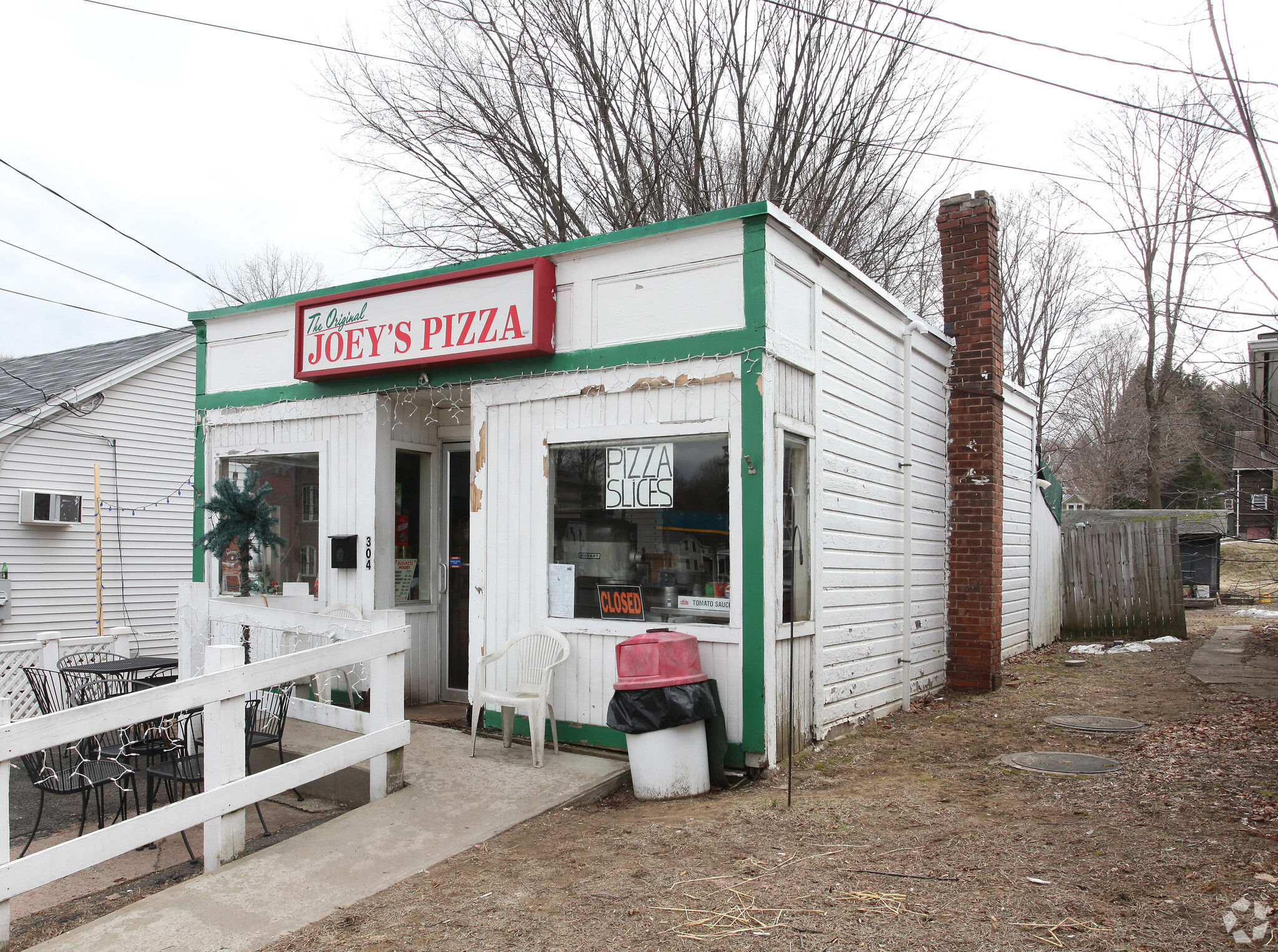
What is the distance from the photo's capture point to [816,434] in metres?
6.59

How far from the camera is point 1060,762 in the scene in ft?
19.4

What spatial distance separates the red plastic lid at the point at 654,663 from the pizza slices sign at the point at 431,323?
7.80 ft

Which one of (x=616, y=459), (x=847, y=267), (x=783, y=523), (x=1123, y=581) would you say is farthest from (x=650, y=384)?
(x=1123, y=581)

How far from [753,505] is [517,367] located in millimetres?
2276

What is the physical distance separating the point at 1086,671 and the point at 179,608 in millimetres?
9271

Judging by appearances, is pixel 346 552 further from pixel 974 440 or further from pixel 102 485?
pixel 102 485

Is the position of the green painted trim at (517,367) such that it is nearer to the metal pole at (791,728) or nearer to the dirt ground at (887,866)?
the metal pole at (791,728)

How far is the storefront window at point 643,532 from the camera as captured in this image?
19.8 feet

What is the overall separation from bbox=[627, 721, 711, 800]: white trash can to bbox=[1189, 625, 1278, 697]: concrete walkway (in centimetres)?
538

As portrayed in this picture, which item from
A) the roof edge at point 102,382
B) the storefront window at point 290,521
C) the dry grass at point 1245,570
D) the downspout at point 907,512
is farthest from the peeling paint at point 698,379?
the dry grass at point 1245,570

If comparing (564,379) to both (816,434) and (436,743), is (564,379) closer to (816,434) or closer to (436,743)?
(816,434)

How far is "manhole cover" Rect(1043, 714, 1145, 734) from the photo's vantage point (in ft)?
22.4

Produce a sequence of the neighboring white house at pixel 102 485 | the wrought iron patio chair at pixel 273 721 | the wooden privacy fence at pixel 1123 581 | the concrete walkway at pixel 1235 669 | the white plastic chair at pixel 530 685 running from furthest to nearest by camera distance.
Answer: the neighboring white house at pixel 102 485
the wooden privacy fence at pixel 1123 581
the concrete walkway at pixel 1235 669
the white plastic chair at pixel 530 685
the wrought iron patio chair at pixel 273 721

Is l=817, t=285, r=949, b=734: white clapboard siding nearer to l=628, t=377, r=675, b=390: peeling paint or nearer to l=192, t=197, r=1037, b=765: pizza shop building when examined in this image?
l=192, t=197, r=1037, b=765: pizza shop building
